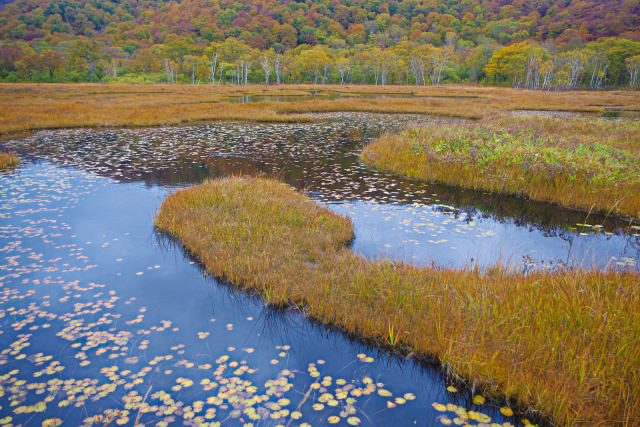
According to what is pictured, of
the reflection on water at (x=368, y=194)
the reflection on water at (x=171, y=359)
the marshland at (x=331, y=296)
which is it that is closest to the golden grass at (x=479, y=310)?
the marshland at (x=331, y=296)

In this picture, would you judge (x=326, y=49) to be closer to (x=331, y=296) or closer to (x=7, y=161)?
(x=7, y=161)

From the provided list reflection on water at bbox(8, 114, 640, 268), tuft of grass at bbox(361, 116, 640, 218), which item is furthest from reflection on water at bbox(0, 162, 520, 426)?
tuft of grass at bbox(361, 116, 640, 218)

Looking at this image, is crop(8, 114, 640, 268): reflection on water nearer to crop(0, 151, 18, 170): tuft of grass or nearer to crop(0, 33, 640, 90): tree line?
crop(0, 151, 18, 170): tuft of grass

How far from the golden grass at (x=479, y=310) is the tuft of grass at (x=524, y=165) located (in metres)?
4.98

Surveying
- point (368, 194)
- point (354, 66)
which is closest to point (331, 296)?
point (368, 194)

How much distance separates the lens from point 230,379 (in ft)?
16.0

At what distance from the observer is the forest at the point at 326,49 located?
4077 inches

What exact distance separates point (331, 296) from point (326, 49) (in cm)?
15421

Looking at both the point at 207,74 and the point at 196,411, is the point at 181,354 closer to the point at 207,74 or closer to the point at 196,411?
the point at 196,411

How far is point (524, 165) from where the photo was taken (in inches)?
541

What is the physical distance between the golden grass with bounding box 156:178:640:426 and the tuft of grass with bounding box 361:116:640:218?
4979 mm

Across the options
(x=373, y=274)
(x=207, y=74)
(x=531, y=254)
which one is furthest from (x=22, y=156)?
(x=207, y=74)

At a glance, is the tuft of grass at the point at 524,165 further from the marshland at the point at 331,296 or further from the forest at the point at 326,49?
the forest at the point at 326,49

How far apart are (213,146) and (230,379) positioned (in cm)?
1926
